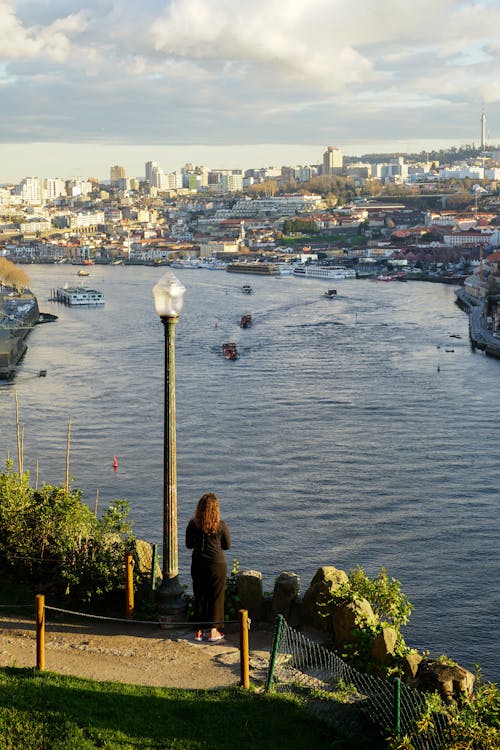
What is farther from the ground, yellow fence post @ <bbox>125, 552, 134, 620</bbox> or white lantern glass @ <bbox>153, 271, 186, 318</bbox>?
white lantern glass @ <bbox>153, 271, 186, 318</bbox>

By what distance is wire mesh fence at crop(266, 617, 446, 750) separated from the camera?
169 cm

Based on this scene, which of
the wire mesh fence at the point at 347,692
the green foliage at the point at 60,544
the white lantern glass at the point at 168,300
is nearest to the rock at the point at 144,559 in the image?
the green foliage at the point at 60,544

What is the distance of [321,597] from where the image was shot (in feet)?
7.08

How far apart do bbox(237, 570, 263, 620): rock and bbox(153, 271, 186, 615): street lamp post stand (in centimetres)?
12

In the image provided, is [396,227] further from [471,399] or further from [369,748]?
[369,748]

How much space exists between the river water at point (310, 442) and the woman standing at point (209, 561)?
202cm

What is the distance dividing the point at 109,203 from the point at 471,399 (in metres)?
61.8

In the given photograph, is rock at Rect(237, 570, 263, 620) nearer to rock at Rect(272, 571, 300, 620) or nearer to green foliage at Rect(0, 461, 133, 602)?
rock at Rect(272, 571, 300, 620)

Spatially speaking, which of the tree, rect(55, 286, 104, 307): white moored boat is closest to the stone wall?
rect(55, 286, 104, 307): white moored boat

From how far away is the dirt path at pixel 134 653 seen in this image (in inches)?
76.3

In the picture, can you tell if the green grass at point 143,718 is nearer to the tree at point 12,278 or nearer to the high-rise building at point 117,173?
the tree at point 12,278

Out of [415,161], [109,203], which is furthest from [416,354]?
[415,161]

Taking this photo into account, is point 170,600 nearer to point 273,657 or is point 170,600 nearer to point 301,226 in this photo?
point 273,657

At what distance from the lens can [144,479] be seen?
22.2ft
